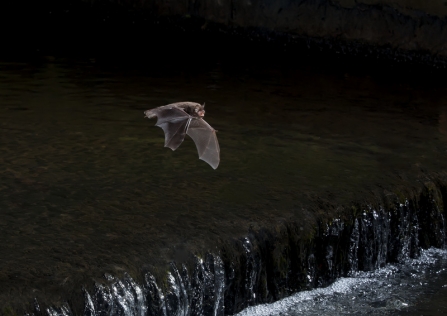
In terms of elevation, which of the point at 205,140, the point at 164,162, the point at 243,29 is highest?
the point at 243,29

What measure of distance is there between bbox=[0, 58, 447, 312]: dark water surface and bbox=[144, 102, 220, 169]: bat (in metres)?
0.26

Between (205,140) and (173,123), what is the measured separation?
0.22 metres

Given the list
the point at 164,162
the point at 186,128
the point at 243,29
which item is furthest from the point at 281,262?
the point at 243,29

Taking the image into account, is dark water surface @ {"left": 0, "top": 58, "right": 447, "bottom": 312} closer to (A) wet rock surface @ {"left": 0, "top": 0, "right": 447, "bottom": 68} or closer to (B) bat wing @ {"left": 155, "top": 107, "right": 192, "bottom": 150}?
(B) bat wing @ {"left": 155, "top": 107, "right": 192, "bottom": 150}

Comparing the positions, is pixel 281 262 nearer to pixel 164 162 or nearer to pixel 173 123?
pixel 173 123

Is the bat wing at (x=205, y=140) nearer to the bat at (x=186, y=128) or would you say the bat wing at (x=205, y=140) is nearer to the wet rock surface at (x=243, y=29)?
the bat at (x=186, y=128)

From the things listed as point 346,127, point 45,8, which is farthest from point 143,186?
point 45,8

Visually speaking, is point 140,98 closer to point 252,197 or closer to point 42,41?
point 252,197

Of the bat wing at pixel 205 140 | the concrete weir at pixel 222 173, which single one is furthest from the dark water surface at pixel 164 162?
the bat wing at pixel 205 140

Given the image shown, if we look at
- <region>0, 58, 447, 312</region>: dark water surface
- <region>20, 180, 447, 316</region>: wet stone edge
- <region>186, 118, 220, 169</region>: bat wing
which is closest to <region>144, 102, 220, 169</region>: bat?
<region>186, 118, 220, 169</region>: bat wing

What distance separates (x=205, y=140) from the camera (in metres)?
4.82

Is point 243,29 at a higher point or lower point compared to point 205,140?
higher

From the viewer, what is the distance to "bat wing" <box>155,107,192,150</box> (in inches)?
189

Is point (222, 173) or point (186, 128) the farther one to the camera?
point (222, 173)
